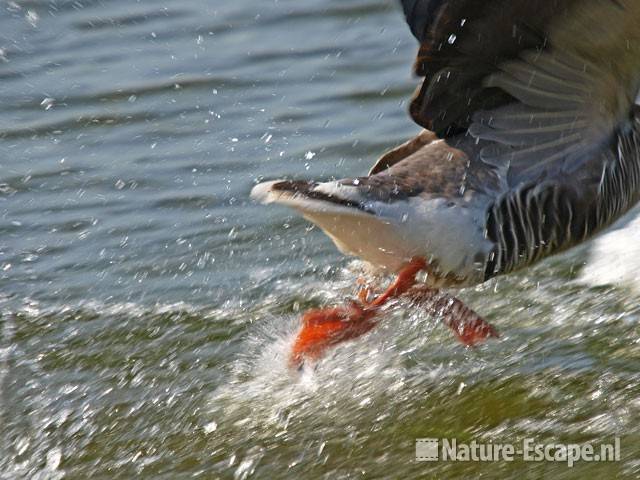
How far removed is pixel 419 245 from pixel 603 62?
1.03 metres

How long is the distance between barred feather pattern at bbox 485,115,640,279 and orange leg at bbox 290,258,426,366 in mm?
345

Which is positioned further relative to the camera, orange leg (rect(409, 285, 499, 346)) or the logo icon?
orange leg (rect(409, 285, 499, 346))

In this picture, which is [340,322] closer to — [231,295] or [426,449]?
[426,449]

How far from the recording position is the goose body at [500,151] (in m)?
4.98

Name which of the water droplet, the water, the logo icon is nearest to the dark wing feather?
the water

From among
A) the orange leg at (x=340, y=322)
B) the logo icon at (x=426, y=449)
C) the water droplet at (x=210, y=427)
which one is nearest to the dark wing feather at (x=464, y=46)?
the orange leg at (x=340, y=322)

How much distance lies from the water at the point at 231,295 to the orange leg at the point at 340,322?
80mm

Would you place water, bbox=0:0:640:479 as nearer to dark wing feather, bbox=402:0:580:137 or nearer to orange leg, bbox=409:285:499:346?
orange leg, bbox=409:285:499:346

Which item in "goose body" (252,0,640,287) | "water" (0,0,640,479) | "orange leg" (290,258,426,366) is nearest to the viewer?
"water" (0,0,640,479)

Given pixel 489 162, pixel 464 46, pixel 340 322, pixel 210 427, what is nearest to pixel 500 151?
pixel 489 162

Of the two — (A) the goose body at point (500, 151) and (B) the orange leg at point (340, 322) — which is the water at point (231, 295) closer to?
(B) the orange leg at point (340, 322)

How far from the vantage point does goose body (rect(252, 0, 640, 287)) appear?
16.3ft

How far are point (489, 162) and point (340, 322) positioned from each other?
0.90 m

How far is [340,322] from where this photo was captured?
17.8ft
